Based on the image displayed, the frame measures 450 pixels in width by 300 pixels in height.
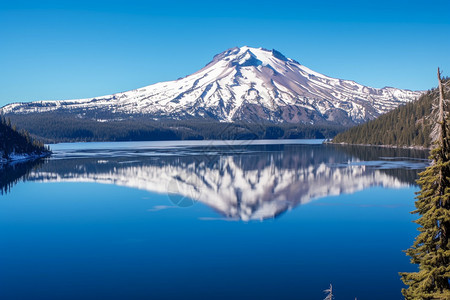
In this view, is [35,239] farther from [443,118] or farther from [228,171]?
[228,171]

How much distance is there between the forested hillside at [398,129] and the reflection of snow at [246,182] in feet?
208

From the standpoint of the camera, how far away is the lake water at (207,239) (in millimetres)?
19656

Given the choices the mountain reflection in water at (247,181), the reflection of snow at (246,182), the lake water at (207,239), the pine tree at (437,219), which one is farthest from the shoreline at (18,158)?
the pine tree at (437,219)

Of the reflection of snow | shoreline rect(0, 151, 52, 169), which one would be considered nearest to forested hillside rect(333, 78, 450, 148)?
Result: the reflection of snow

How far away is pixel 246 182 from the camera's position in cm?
5472

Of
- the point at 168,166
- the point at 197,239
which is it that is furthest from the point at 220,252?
the point at 168,166

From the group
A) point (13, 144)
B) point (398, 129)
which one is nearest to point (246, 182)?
point (13, 144)

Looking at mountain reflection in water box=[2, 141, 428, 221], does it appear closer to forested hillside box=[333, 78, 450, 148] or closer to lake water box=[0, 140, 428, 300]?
lake water box=[0, 140, 428, 300]

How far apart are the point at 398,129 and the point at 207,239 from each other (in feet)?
407

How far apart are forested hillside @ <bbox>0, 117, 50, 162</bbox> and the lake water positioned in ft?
161

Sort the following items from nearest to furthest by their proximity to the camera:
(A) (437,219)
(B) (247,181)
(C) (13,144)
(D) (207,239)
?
(A) (437,219), (D) (207,239), (B) (247,181), (C) (13,144)

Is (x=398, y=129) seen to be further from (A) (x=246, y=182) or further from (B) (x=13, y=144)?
(B) (x=13, y=144)

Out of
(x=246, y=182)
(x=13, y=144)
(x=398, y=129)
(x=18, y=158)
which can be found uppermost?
(x=398, y=129)

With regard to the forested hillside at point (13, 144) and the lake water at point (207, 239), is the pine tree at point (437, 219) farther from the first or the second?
the forested hillside at point (13, 144)
